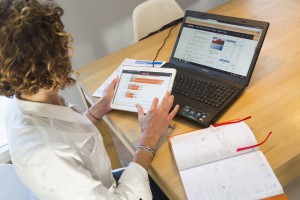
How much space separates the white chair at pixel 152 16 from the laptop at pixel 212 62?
498 mm

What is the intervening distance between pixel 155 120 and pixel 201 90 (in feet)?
0.75

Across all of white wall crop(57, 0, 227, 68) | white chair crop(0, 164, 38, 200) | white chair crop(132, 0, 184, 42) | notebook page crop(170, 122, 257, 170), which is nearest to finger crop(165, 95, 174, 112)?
notebook page crop(170, 122, 257, 170)

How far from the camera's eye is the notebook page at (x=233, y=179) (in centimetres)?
78

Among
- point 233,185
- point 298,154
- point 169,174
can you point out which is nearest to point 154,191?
point 169,174

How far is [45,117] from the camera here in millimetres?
819

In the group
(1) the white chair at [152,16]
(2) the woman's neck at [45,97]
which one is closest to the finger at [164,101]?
(2) the woman's neck at [45,97]

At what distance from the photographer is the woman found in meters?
0.72

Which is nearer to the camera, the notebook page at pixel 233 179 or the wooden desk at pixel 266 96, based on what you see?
the notebook page at pixel 233 179

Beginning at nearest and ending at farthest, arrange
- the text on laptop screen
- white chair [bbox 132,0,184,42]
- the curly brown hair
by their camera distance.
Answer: the curly brown hair < the text on laptop screen < white chair [bbox 132,0,184,42]

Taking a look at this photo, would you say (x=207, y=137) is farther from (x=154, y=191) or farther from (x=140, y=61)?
(x=140, y=61)

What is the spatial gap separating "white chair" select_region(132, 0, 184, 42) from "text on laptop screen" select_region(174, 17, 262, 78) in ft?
1.65

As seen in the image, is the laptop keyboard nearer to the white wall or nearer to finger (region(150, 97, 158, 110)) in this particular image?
finger (region(150, 97, 158, 110))

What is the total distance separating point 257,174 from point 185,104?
36cm

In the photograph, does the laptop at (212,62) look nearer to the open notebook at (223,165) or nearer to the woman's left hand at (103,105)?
the open notebook at (223,165)
